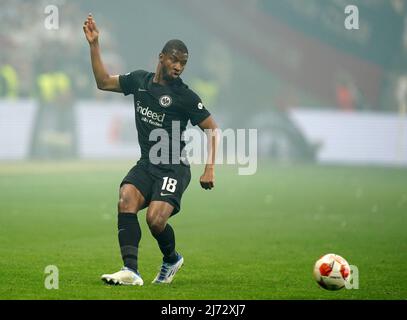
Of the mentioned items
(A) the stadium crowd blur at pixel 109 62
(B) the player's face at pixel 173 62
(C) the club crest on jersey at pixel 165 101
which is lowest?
(C) the club crest on jersey at pixel 165 101

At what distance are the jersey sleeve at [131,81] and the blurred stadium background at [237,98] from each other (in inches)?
307

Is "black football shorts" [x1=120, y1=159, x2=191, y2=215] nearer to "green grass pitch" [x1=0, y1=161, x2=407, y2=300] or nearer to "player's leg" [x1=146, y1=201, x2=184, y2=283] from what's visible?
"player's leg" [x1=146, y1=201, x2=184, y2=283]

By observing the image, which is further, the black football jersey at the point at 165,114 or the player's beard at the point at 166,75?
the black football jersey at the point at 165,114

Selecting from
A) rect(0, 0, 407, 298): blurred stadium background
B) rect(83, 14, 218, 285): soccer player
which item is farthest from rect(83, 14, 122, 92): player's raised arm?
rect(0, 0, 407, 298): blurred stadium background

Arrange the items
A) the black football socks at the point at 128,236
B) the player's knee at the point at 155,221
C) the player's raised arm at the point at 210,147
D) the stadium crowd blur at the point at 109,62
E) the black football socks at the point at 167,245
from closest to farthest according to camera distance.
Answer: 1. the black football socks at the point at 128,236
2. the player's knee at the point at 155,221
3. the player's raised arm at the point at 210,147
4. the black football socks at the point at 167,245
5. the stadium crowd blur at the point at 109,62

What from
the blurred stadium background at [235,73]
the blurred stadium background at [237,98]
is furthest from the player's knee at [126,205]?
the blurred stadium background at [235,73]

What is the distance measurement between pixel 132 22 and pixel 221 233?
34.0 meters

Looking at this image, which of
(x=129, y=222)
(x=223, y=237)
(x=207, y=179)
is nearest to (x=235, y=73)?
(x=223, y=237)

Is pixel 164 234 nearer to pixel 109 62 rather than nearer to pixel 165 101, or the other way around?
pixel 165 101

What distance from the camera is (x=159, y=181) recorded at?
35.8 feet

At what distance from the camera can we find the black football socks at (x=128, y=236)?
1055cm

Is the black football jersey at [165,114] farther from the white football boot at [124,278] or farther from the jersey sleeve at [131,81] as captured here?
the white football boot at [124,278]

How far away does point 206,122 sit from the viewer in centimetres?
1101

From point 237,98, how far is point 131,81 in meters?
36.7
